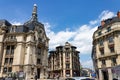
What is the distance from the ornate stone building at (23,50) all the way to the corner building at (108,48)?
17990mm

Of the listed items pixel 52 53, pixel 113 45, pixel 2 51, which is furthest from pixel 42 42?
pixel 52 53

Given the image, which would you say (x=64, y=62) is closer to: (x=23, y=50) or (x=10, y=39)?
(x=23, y=50)

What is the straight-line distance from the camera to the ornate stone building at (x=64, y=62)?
71812 millimetres

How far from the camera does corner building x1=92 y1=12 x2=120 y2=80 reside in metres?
38.5

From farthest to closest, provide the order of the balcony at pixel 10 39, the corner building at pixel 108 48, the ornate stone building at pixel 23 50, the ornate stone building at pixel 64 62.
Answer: the ornate stone building at pixel 64 62
the balcony at pixel 10 39
the ornate stone building at pixel 23 50
the corner building at pixel 108 48

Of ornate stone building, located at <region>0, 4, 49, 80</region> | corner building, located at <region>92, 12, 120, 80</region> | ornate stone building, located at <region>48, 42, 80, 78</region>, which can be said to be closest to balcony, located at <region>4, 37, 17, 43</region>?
ornate stone building, located at <region>0, 4, 49, 80</region>

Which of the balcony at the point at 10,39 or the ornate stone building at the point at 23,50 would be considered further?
the balcony at the point at 10,39

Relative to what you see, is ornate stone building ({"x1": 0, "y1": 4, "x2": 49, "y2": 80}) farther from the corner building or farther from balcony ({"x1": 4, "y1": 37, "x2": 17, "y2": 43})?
the corner building

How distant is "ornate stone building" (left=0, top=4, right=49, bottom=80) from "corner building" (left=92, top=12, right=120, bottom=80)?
708 inches

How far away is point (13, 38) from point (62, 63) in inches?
1235

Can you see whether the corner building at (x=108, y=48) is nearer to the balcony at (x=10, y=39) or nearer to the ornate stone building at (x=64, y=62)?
the balcony at (x=10, y=39)

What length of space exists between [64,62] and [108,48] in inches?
1352

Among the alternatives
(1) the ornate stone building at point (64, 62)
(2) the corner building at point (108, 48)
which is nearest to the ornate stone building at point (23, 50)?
(2) the corner building at point (108, 48)

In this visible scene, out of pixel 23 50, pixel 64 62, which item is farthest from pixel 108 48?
pixel 64 62
